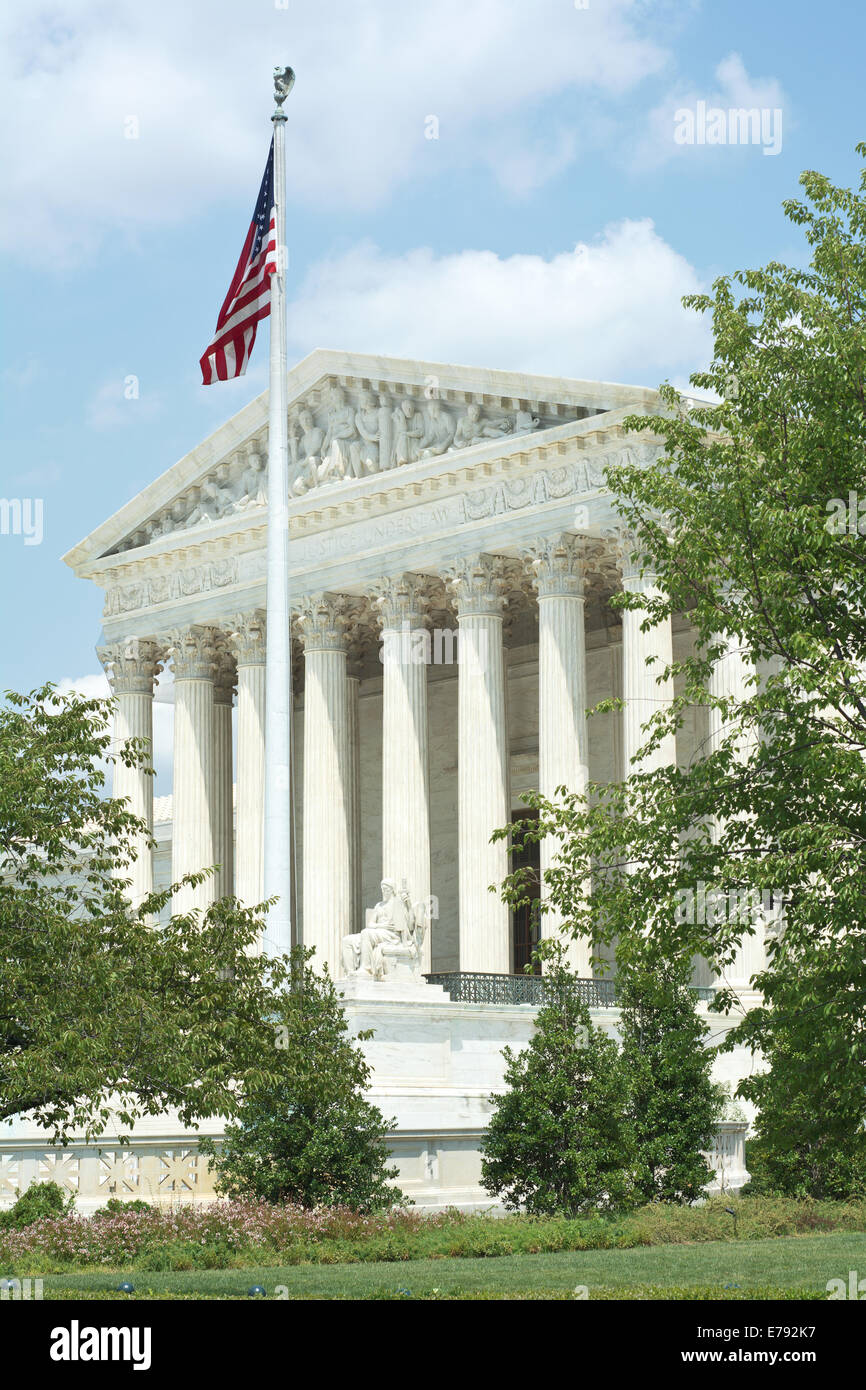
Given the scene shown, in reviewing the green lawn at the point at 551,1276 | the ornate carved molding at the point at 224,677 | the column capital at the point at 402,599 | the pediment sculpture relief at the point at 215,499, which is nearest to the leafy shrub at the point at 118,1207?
the green lawn at the point at 551,1276

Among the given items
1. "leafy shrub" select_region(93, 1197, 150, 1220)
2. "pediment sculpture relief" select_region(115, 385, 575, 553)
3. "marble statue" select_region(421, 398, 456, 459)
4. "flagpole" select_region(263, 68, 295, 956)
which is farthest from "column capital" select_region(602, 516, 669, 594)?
"leafy shrub" select_region(93, 1197, 150, 1220)

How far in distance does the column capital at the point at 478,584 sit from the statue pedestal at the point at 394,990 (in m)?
13.0

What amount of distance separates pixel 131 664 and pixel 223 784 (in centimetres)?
500

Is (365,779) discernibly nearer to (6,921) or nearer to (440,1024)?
(440,1024)

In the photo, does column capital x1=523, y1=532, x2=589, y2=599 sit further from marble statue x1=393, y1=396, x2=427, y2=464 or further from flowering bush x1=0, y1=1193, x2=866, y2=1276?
flowering bush x1=0, y1=1193, x2=866, y2=1276

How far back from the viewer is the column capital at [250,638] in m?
55.3

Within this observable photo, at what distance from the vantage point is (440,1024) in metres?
39.2

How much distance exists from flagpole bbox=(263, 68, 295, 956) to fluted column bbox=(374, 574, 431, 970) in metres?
17.7

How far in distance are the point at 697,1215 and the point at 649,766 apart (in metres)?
17.5

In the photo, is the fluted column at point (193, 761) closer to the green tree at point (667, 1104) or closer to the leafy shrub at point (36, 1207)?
the green tree at point (667, 1104)

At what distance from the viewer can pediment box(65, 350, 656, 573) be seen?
158 feet

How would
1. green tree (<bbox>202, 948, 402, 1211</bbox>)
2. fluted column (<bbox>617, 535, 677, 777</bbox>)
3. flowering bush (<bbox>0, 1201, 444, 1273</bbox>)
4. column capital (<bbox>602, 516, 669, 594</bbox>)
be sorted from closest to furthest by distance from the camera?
flowering bush (<bbox>0, 1201, 444, 1273</bbox>) → green tree (<bbox>202, 948, 402, 1211</bbox>) → column capital (<bbox>602, 516, 669, 594</bbox>) → fluted column (<bbox>617, 535, 677, 777</bbox>)

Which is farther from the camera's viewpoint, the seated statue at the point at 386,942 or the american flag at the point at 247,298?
the seated statue at the point at 386,942
